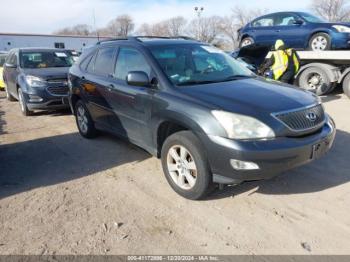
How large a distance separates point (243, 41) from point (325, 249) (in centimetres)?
1054

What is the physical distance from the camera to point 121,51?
16.9 ft

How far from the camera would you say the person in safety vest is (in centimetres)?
927

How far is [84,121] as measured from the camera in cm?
645

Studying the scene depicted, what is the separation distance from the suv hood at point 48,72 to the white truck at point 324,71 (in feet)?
22.3

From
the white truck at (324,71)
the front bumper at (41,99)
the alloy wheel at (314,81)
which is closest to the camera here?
the front bumper at (41,99)

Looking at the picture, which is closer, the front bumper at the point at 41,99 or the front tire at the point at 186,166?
the front tire at the point at 186,166

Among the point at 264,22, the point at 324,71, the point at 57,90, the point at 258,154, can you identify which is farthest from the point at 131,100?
the point at 264,22

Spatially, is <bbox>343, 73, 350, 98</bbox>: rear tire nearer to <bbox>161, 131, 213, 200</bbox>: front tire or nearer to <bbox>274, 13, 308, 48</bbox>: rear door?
<bbox>274, 13, 308, 48</bbox>: rear door

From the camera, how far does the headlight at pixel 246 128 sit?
11.2 feet

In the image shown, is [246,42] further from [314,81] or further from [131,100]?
[131,100]

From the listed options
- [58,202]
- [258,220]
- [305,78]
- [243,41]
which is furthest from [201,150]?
[243,41]

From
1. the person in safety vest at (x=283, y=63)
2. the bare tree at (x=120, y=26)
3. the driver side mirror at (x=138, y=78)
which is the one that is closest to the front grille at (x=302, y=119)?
the driver side mirror at (x=138, y=78)

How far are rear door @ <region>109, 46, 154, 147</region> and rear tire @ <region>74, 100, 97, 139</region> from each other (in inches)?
42.4

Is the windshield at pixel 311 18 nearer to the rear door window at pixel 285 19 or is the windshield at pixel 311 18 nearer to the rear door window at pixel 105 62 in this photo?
the rear door window at pixel 285 19
